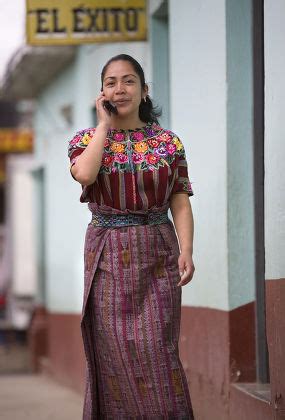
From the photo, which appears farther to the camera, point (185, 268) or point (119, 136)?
point (119, 136)

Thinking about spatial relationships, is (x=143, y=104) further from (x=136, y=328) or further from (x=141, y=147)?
(x=136, y=328)

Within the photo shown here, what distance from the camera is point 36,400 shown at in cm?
1065

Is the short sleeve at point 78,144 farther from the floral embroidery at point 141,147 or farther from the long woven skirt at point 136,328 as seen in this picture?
the long woven skirt at point 136,328

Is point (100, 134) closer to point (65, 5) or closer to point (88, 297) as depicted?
point (88, 297)

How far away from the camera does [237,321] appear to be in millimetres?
6570

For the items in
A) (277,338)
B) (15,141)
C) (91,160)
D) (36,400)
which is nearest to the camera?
(91,160)

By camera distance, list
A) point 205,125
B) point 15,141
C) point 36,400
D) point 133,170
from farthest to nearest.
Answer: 1. point 15,141
2. point 36,400
3. point 205,125
4. point 133,170

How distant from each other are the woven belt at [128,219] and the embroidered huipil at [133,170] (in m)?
0.05

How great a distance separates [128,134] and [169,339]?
36.1 inches

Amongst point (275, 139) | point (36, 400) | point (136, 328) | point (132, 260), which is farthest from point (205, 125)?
point (36, 400)

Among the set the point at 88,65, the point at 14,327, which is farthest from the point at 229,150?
the point at 14,327

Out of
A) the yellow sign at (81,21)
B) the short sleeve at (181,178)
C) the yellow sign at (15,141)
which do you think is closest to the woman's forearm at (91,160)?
the short sleeve at (181,178)

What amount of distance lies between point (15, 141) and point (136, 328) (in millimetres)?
16154

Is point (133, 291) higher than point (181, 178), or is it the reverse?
point (181, 178)
